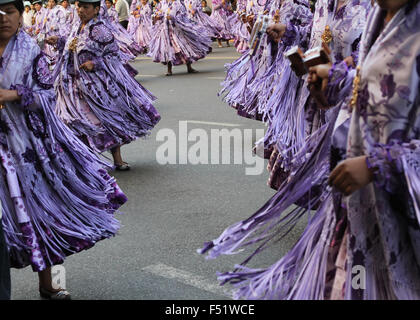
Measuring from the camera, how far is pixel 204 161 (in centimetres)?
794

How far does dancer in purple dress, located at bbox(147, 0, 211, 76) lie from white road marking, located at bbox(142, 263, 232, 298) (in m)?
12.4

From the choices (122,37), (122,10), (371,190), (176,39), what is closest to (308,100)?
(371,190)

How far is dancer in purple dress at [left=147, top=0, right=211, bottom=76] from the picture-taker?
17094 mm

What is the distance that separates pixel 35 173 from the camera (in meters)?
4.26

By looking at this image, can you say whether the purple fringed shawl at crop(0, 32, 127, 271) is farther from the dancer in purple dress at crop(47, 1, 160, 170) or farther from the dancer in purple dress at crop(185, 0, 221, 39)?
the dancer in purple dress at crop(185, 0, 221, 39)

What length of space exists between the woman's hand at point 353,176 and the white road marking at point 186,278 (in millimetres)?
1801

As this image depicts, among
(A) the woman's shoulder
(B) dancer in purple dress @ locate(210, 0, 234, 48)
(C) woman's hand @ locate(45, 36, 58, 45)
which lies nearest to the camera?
(C) woman's hand @ locate(45, 36, 58, 45)

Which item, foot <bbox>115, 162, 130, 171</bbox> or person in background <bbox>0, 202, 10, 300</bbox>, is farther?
foot <bbox>115, 162, 130, 171</bbox>

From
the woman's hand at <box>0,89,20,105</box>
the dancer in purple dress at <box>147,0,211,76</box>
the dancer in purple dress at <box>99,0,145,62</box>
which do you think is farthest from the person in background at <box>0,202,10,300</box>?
the dancer in purple dress at <box>147,0,211,76</box>

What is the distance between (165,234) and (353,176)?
3092 millimetres

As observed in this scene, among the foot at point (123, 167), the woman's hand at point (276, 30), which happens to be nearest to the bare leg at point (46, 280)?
the woman's hand at point (276, 30)

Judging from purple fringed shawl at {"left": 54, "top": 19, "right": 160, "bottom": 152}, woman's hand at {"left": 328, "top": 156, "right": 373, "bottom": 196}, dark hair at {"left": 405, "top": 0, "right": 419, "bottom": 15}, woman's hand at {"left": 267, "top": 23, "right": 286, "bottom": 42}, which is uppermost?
dark hair at {"left": 405, "top": 0, "right": 419, "bottom": 15}

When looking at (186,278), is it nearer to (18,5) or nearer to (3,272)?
(3,272)
